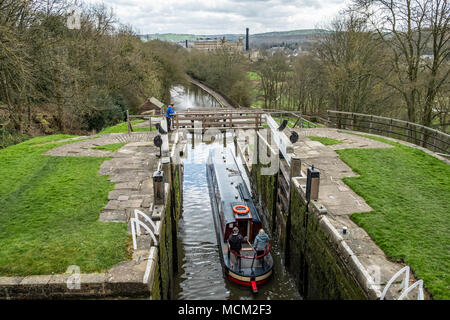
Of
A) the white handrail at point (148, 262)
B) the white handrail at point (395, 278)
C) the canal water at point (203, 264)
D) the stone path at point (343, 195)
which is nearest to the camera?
the white handrail at point (395, 278)

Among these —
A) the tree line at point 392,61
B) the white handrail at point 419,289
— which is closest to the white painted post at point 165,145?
the white handrail at point 419,289

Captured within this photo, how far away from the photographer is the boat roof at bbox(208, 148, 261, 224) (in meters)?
11.9

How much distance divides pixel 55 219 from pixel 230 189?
7104 mm

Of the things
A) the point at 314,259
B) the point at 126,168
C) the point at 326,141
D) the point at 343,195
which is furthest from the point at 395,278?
the point at 326,141

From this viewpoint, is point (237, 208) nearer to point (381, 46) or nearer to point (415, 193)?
point (415, 193)

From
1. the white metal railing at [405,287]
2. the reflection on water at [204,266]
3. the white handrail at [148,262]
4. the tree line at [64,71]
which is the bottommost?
the reflection on water at [204,266]

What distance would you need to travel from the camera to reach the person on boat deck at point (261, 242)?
10406 millimetres

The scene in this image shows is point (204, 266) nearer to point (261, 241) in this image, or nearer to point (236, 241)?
point (236, 241)

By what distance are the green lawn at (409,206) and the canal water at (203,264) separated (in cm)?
377

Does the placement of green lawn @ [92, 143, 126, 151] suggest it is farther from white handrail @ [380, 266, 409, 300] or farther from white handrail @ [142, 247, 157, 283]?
white handrail @ [380, 266, 409, 300]

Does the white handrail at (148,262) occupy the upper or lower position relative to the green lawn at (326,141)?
lower

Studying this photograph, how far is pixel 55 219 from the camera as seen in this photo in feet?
29.6

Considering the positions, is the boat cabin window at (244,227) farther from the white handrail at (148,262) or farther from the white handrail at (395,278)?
the white handrail at (395,278)

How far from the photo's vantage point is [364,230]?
8.43 meters
